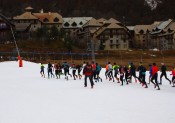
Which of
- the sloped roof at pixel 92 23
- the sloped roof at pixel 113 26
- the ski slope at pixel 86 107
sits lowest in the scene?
the ski slope at pixel 86 107

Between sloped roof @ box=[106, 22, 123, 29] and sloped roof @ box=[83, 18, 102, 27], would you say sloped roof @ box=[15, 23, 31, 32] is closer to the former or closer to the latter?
sloped roof @ box=[83, 18, 102, 27]

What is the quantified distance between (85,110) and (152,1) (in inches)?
6070

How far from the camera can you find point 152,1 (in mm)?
159875

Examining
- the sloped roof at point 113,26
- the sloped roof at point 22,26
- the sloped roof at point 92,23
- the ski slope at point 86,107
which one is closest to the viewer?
the ski slope at point 86,107

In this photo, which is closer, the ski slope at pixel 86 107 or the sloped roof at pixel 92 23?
the ski slope at pixel 86 107

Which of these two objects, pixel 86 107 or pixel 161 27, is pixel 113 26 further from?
pixel 86 107

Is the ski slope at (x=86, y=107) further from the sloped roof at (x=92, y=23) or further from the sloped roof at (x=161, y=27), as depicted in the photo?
the sloped roof at (x=161, y=27)

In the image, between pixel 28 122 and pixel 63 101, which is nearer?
pixel 28 122

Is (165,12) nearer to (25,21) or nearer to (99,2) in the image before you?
(99,2)

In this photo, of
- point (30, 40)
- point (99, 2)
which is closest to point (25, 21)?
point (30, 40)

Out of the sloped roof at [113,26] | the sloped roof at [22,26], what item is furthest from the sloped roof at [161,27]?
the sloped roof at [22,26]

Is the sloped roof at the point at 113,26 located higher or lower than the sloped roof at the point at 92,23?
lower

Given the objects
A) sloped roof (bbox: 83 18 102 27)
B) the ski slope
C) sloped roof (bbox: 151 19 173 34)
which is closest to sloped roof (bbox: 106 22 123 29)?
sloped roof (bbox: 83 18 102 27)

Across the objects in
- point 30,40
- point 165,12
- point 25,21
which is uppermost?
point 165,12
